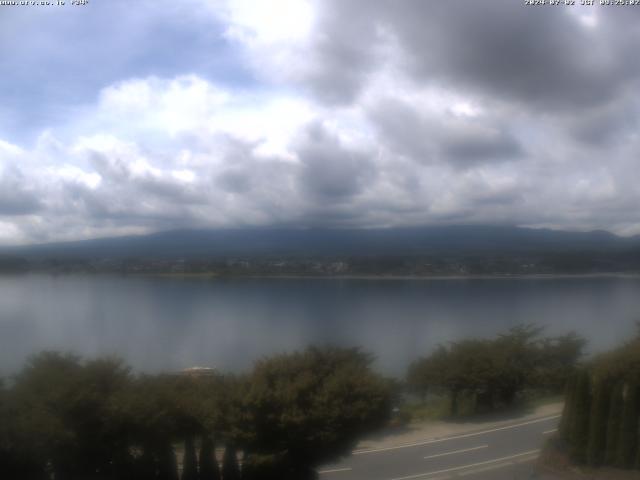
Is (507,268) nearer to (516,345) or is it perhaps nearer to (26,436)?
(516,345)

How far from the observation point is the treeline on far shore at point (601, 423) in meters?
10.6

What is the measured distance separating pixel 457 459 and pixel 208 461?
5.05m

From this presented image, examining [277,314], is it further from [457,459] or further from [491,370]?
[457,459]

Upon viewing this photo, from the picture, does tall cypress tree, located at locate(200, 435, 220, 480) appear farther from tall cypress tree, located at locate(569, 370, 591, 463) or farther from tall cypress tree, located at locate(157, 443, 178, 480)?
tall cypress tree, located at locate(569, 370, 591, 463)

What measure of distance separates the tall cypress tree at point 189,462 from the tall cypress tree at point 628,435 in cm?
781

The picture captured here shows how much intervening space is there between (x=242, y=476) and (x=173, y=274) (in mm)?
12254

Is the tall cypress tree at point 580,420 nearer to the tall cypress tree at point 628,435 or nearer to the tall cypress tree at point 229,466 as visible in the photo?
the tall cypress tree at point 628,435

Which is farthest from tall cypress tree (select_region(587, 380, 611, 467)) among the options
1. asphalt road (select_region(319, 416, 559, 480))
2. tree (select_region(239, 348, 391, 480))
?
tree (select_region(239, 348, 391, 480))

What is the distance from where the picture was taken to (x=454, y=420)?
15.5 meters

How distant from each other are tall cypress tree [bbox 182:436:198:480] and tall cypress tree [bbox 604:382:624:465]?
7.70 metres

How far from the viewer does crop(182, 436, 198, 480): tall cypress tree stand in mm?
9703

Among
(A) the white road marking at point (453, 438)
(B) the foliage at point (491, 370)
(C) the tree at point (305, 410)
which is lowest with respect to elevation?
(A) the white road marking at point (453, 438)

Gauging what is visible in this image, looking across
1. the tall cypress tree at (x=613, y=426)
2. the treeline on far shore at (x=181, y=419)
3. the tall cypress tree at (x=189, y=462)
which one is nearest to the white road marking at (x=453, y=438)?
the treeline on far shore at (x=181, y=419)

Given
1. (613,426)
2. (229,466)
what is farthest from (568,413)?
(229,466)
